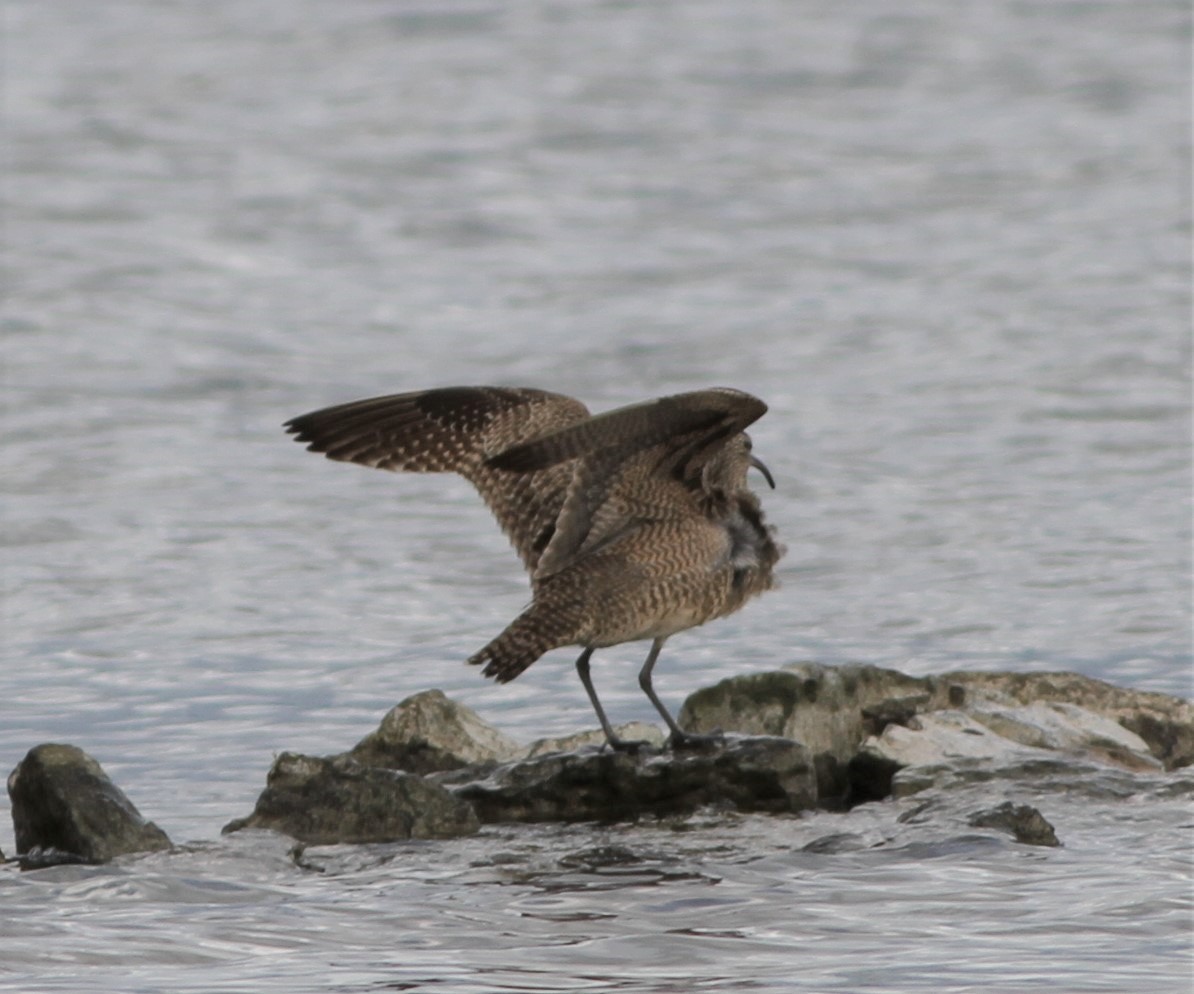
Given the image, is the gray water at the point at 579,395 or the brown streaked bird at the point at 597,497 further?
the brown streaked bird at the point at 597,497

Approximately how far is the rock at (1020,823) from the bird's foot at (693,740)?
1.01 metres

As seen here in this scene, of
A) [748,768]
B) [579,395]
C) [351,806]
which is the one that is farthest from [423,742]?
[579,395]

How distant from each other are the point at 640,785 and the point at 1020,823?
4.25ft

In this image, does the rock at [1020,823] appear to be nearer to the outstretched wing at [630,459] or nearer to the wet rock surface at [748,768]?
the wet rock surface at [748,768]

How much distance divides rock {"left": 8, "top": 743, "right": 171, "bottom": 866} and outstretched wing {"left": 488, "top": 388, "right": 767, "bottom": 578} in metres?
1.52

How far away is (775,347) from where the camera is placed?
16.9m

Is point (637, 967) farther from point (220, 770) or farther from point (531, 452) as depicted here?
point (220, 770)

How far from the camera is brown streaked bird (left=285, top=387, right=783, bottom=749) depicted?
292 inches

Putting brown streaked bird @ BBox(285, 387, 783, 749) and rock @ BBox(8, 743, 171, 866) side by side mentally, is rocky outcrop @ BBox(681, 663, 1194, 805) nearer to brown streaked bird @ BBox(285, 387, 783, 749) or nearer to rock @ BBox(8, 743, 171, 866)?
brown streaked bird @ BBox(285, 387, 783, 749)

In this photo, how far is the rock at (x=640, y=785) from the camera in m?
7.57

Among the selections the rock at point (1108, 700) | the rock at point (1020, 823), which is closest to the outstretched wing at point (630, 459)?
the rock at point (1108, 700)

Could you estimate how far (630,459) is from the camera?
304 inches

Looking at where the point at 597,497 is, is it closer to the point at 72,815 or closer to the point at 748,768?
the point at 748,768

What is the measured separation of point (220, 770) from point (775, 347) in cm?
913
